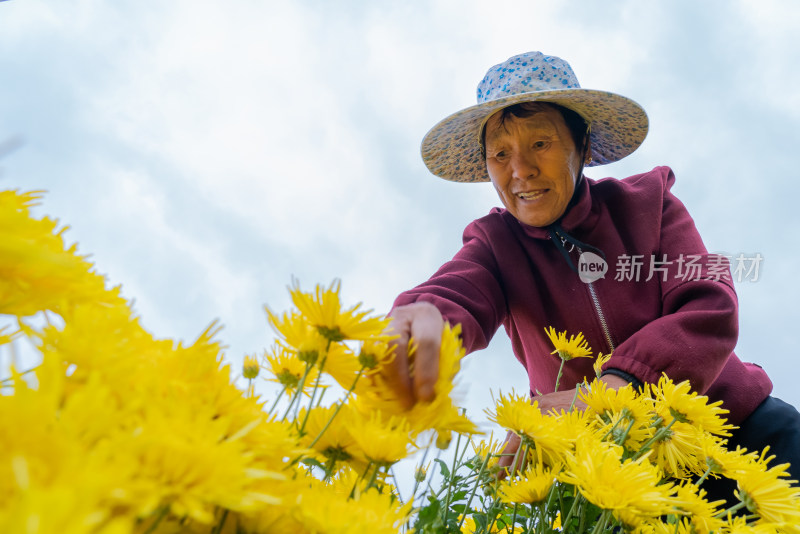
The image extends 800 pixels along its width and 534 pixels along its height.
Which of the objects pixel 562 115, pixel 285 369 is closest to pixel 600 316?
pixel 562 115

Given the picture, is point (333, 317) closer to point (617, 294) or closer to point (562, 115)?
point (617, 294)

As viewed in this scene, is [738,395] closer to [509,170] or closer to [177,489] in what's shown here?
[509,170]

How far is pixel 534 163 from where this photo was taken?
4.49 ft

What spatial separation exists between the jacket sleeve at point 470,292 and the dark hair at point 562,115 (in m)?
0.32

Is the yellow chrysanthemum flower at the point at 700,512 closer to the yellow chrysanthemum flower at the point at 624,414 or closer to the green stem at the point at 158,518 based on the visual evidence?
the yellow chrysanthemum flower at the point at 624,414

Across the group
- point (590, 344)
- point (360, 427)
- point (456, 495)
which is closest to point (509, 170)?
point (590, 344)

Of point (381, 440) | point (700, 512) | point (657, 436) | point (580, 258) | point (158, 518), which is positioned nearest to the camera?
point (158, 518)

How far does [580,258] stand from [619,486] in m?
1.06

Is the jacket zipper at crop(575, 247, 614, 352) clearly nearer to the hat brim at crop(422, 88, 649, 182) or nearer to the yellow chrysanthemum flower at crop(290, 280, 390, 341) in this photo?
the hat brim at crop(422, 88, 649, 182)

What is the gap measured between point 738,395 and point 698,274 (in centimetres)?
32

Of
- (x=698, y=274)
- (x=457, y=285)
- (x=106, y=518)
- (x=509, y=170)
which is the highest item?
(x=509, y=170)

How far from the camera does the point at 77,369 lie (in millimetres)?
219

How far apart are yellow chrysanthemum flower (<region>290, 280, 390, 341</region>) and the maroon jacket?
2.17 feet

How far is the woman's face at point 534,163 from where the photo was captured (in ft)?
4.46
